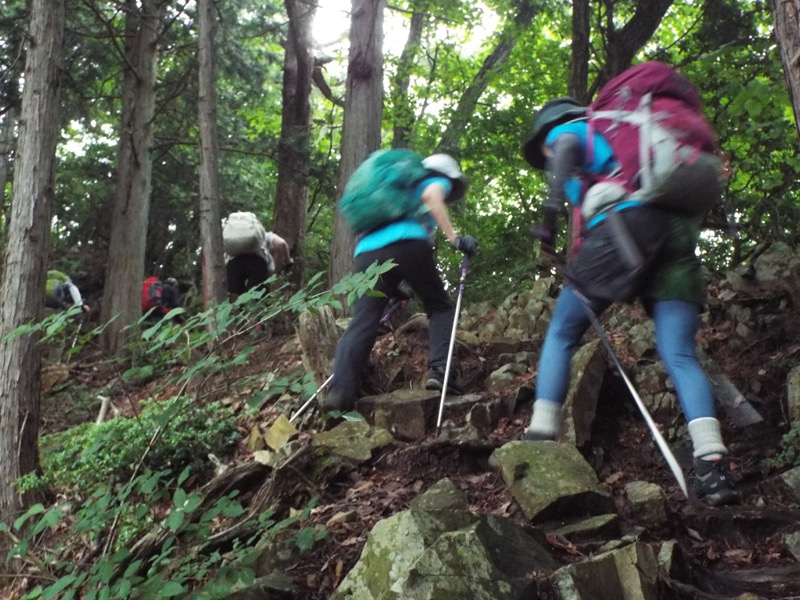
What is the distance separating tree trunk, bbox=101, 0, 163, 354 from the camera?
1118 cm

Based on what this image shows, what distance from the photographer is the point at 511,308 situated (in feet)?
23.6

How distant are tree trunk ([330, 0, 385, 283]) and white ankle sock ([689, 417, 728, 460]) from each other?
5459 mm

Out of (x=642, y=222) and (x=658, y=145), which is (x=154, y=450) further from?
(x=658, y=145)

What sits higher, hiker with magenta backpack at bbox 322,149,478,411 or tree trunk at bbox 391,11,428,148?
tree trunk at bbox 391,11,428,148

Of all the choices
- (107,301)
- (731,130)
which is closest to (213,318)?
(731,130)

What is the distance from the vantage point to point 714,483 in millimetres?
3102

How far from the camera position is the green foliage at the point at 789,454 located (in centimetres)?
378

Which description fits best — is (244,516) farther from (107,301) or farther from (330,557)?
(107,301)

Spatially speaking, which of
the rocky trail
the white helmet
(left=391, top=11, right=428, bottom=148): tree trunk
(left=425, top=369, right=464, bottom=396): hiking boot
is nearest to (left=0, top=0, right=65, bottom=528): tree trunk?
the rocky trail

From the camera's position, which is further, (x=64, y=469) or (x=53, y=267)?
(x=53, y=267)

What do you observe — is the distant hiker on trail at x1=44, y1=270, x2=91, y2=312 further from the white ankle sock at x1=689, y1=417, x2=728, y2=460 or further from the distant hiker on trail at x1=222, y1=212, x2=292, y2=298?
the white ankle sock at x1=689, y1=417, x2=728, y2=460

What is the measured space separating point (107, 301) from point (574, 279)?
9444 millimetres

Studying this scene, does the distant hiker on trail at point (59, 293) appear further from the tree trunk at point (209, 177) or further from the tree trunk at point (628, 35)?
the tree trunk at point (628, 35)

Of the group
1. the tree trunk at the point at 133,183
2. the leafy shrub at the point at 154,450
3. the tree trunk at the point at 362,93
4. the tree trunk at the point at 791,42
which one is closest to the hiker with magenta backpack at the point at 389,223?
the leafy shrub at the point at 154,450
